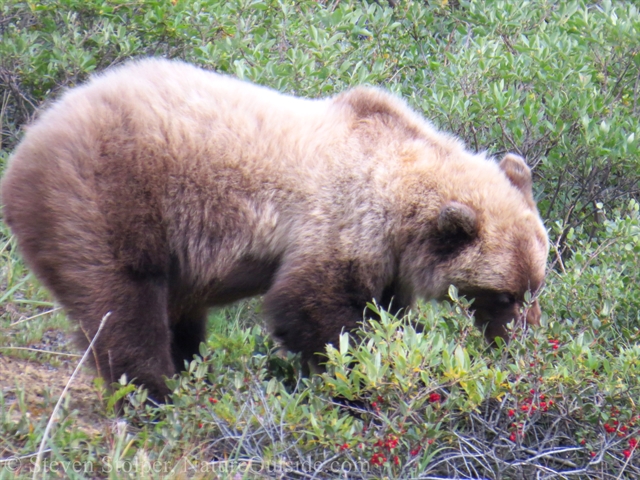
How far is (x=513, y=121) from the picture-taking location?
→ 20.9 ft

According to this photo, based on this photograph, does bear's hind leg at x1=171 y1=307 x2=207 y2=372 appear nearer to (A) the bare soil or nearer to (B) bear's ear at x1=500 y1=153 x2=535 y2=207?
(A) the bare soil

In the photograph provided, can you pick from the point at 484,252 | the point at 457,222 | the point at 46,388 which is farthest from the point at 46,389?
the point at 484,252

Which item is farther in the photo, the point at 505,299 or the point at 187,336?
the point at 187,336

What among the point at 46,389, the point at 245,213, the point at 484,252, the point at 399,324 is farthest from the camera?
the point at 484,252

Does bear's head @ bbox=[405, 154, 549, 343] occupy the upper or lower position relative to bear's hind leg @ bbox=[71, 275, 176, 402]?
upper

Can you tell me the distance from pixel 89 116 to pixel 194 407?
166cm

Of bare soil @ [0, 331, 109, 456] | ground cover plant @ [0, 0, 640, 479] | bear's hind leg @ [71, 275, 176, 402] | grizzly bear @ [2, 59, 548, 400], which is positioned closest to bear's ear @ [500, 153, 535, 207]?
grizzly bear @ [2, 59, 548, 400]

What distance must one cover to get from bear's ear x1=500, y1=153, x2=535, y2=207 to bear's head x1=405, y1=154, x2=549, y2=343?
0.64 ft

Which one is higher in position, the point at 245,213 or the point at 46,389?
the point at 245,213

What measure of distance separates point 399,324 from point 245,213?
3.81 feet

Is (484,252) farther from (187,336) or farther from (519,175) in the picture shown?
(187,336)

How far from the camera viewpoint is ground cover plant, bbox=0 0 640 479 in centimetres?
362

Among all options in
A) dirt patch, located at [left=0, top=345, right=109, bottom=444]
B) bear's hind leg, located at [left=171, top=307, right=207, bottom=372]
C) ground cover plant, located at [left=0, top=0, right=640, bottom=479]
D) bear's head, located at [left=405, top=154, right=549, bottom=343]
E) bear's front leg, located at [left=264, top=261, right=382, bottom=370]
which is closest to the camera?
ground cover plant, located at [left=0, top=0, right=640, bottom=479]

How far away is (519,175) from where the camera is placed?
505 centimetres
